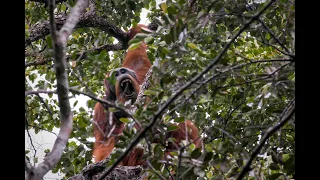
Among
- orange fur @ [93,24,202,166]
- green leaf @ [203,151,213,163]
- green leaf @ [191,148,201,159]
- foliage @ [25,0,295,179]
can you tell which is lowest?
green leaf @ [203,151,213,163]

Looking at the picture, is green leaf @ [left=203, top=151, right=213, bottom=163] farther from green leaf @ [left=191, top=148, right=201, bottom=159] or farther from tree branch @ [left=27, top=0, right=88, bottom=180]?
tree branch @ [left=27, top=0, right=88, bottom=180]

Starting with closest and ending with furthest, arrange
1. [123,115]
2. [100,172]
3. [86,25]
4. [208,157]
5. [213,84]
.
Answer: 1. [208,157]
2. [213,84]
3. [100,172]
4. [86,25]
5. [123,115]

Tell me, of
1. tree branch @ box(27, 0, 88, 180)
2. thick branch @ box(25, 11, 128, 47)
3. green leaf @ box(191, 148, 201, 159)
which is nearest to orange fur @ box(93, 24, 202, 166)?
thick branch @ box(25, 11, 128, 47)

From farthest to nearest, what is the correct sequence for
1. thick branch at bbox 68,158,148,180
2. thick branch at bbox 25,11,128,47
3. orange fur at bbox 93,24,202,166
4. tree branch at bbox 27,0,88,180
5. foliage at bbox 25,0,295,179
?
1. orange fur at bbox 93,24,202,166
2. thick branch at bbox 25,11,128,47
3. thick branch at bbox 68,158,148,180
4. foliage at bbox 25,0,295,179
5. tree branch at bbox 27,0,88,180

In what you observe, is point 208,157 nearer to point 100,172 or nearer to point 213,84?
point 213,84

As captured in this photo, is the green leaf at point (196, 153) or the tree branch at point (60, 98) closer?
the tree branch at point (60, 98)

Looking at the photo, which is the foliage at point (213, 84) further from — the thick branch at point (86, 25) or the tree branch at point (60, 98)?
the thick branch at point (86, 25)

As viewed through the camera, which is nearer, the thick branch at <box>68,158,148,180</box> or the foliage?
the foliage

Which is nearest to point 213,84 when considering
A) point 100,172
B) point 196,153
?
point 196,153

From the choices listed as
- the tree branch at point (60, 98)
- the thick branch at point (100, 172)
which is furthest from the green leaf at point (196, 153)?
the thick branch at point (100, 172)

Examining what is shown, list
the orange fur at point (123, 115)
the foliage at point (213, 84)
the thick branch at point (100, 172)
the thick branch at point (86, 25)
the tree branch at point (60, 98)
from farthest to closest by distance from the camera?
1. the orange fur at point (123, 115)
2. the thick branch at point (86, 25)
3. the thick branch at point (100, 172)
4. the foliage at point (213, 84)
5. the tree branch at point (60, 98)

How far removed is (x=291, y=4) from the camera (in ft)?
5.83
